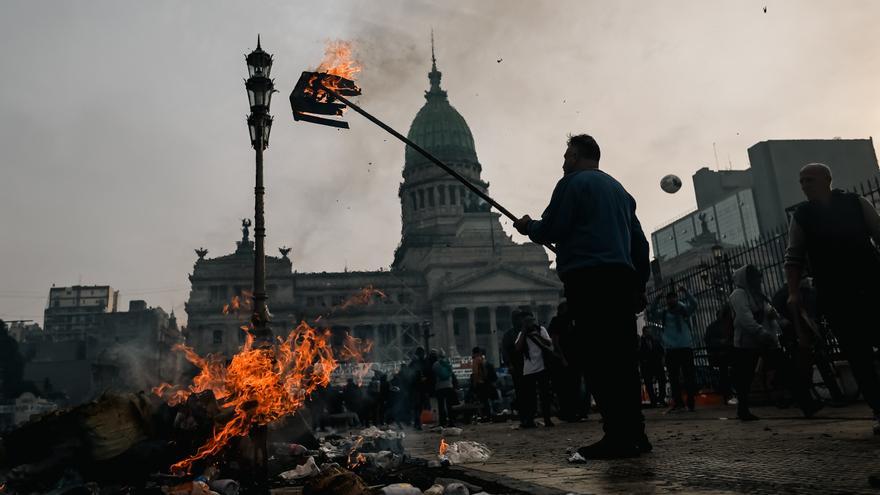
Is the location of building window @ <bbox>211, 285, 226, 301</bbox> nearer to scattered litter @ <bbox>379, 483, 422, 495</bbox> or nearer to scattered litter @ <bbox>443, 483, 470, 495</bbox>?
scattered litter @ <bbox>379, 483, 422, 495</bbox>

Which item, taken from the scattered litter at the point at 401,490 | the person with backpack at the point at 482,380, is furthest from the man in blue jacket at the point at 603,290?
the person with backpack at the point at 482,380

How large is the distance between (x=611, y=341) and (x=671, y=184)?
116 feet

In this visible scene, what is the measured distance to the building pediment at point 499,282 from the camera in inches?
2370

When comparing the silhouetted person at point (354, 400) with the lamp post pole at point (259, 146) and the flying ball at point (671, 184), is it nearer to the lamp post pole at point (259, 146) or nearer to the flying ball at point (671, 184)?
the lamp post pole at point (259, 146)

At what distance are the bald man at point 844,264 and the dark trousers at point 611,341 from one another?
64.3 inches

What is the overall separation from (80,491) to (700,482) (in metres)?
4.12

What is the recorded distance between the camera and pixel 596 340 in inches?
163

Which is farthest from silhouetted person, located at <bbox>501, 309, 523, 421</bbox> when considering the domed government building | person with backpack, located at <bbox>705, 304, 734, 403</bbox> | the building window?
the building window

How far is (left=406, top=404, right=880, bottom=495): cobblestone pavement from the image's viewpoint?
114 inches

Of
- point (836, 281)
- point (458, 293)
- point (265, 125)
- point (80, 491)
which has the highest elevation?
point (458, 293)

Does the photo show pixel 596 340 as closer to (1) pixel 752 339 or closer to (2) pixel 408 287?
(1) pixel 752 339

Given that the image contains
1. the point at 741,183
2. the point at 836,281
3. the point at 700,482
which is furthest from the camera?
the point at 741,183

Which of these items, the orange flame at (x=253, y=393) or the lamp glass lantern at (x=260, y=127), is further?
the lamp glass lantern at (x=260, y=127)

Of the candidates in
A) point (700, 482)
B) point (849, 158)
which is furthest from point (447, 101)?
point (700, 482)
